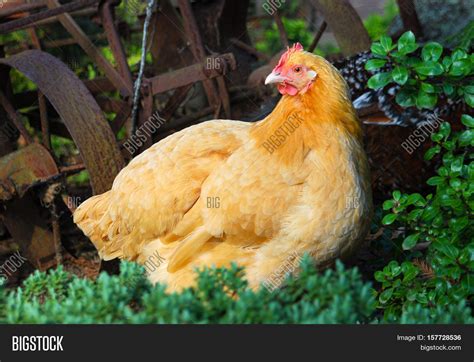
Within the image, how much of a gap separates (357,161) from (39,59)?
2.16 meters

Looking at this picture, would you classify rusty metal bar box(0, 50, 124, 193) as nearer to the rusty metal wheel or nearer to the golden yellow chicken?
the rusty metal wheel

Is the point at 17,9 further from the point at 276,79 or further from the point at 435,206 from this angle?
the point at 435,206

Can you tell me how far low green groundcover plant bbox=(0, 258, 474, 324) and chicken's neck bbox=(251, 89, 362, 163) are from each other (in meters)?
0.94

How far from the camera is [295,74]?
3551 millimetres

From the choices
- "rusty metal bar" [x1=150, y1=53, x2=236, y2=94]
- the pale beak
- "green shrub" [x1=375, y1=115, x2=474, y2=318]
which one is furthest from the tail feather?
"green shrub" [x1=375, y1=115, x2=474, y2=318]

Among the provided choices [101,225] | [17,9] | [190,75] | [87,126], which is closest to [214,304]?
[101,225]

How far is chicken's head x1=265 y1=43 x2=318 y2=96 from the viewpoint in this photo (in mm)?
3539

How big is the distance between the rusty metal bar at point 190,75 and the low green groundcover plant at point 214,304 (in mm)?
2203

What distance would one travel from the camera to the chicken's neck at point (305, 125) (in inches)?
139

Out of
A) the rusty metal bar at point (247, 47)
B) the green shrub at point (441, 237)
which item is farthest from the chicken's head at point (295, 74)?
the rusty metal bar at point (247, 47)

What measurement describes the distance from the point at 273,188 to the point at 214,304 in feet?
3.52

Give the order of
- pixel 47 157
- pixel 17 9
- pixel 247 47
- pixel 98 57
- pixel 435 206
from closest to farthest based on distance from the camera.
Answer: pixel 435 206
pixel 47 157
pixel 98 57
pixel 17 9
pixel 247 47

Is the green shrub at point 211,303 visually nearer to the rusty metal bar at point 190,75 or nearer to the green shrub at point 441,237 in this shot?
the green shrub at point 441,237

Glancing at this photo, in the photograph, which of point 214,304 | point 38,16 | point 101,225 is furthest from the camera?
point 38,16
